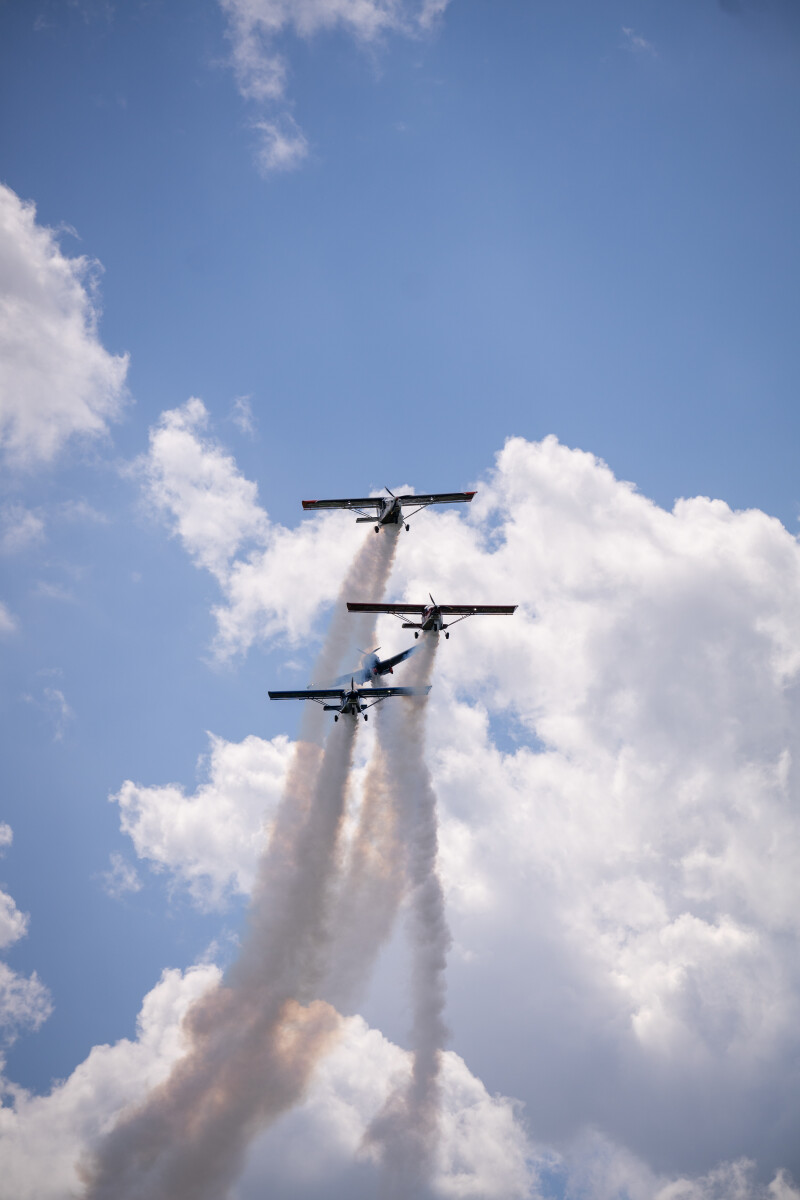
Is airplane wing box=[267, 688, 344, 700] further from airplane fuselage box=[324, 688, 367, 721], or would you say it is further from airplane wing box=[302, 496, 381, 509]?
airplane wing box=[302, 496, 381, 509]

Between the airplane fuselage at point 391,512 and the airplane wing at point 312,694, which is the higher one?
the airplane fuselage at point 391,512

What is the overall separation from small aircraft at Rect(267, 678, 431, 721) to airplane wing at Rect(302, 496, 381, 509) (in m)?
17.2

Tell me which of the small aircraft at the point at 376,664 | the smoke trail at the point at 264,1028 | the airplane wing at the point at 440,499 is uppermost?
the airplane wing at the point at 440,499

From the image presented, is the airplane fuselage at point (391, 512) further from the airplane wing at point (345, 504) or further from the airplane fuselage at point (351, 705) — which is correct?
the airplane fuselage at point (351, 705)

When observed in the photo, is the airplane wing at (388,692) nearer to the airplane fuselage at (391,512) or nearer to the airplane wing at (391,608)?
the airplane wing at (391,608)

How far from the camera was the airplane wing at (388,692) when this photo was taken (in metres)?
113

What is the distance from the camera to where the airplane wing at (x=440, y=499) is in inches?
4614

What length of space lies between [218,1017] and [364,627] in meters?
39.4

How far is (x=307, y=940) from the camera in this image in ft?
381

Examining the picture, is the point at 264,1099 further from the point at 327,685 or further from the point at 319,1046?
the point at 327,685

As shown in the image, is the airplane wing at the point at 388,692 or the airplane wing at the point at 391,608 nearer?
the airplane wing at the point at 388,692

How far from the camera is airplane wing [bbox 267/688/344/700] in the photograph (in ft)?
373

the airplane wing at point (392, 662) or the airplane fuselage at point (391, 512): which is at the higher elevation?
the airplane fuselage at point (391, 512)

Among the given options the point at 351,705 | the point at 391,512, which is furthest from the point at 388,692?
the point at 391,512
